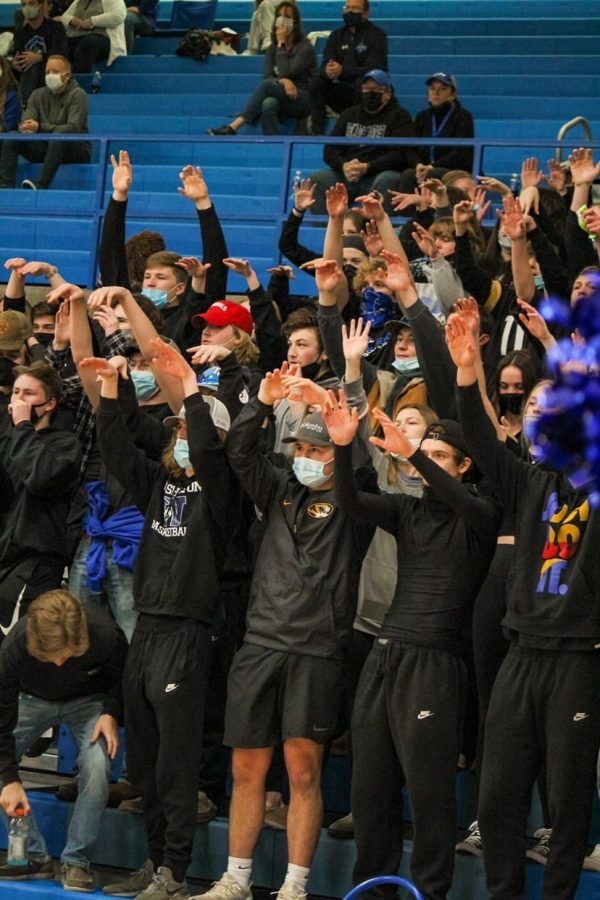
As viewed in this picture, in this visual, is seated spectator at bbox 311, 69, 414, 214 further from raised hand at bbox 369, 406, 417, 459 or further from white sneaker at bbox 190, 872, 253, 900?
white sneaker at bbox 190, 872, 253, 900

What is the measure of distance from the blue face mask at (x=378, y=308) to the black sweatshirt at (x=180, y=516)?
129 cm

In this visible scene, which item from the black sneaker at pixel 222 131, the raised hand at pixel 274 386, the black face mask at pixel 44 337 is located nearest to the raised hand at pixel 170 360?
the raised hand at pixel 274 386

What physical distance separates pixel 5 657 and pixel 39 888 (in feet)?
2.84

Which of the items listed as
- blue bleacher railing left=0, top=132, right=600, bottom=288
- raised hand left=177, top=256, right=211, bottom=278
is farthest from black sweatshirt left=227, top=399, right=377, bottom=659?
blue bleacher railing left=0, top=132, right=600, bottom=288

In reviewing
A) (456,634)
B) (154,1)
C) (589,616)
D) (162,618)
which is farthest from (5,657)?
(154,1)

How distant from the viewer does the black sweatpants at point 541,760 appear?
16.2ft

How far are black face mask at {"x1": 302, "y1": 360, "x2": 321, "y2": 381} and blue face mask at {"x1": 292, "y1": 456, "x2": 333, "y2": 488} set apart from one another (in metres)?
0.93

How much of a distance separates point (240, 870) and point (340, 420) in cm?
163

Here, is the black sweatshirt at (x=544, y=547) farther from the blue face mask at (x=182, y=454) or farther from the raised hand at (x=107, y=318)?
the raised hand at (x=107, y=318)

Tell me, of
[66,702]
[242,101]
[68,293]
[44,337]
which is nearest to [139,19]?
[242,101]

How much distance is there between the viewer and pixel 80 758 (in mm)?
6059

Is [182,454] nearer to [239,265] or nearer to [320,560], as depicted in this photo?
[320,560]

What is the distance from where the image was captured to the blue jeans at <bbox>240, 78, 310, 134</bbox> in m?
12.3

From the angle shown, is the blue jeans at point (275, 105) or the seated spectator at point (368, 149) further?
the blue jeans at point (275, 105)
